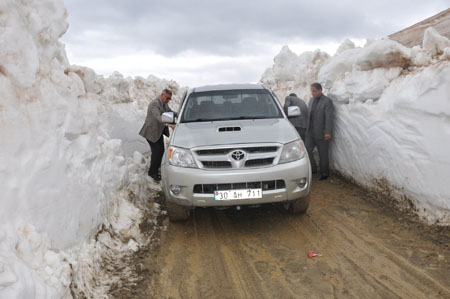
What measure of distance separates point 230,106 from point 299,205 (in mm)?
1874

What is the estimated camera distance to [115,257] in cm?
412

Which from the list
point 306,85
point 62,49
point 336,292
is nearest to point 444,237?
point 336,292

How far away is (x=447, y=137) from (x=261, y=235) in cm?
255

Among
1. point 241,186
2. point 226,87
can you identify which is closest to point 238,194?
point 241,186

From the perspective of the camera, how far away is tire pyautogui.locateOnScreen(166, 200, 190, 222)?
5.00 meters

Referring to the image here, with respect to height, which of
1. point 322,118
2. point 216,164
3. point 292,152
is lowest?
point 216,164

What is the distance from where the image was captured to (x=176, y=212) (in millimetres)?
5047

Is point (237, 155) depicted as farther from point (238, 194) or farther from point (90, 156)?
point (90, 156)

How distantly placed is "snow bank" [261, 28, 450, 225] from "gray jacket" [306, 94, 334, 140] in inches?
8.0

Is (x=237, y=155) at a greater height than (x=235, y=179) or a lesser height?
greater

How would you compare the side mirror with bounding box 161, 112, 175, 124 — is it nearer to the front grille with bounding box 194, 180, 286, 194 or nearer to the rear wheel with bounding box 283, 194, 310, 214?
the front grille with bounding box 194, 180, 286, 194

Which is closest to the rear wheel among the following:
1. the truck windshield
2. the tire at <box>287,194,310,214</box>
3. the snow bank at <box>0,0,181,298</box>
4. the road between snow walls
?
the tire at <box>287,194,310,214</box>

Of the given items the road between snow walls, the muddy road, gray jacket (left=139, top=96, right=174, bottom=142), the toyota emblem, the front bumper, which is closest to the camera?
the road between snow walls

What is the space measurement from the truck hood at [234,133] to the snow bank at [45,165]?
1.13 meters
